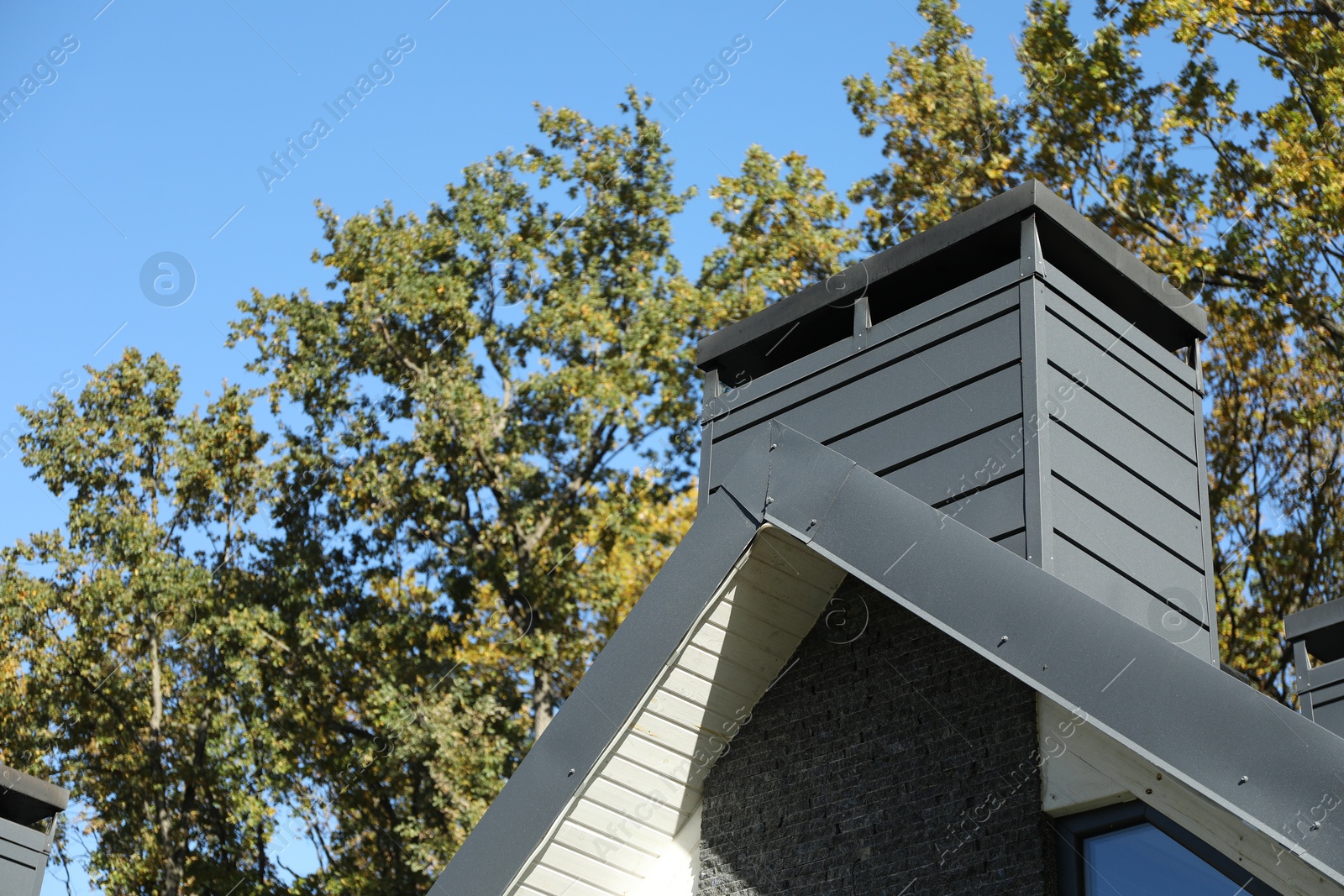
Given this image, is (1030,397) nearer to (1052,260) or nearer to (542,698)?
(1052,260)

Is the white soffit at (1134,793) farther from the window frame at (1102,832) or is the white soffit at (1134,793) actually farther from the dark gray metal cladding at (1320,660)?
the dark gray metal cladding at (1320,660)

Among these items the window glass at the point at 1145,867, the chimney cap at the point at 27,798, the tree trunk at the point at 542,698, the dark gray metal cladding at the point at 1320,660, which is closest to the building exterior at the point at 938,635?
the window glass at the point at 1145,867

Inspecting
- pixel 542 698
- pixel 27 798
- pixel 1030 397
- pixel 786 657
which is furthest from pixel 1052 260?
pixel 542 698

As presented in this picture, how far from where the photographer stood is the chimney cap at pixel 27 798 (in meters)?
8.80

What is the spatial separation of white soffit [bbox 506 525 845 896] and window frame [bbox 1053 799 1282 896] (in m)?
1.30

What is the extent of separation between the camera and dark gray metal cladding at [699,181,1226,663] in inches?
176

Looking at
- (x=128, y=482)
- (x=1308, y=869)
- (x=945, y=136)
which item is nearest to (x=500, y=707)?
(x=128, y=482)

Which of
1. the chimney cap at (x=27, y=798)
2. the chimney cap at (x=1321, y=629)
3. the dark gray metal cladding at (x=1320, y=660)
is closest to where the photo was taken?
the dark gray metal cladding at (x=1320, y=660)

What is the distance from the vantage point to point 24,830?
8.78 metres

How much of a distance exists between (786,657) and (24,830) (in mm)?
6533

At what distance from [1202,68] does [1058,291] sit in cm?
1413

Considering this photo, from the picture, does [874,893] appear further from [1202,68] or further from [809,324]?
[1202,68]

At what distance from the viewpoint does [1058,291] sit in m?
4.85

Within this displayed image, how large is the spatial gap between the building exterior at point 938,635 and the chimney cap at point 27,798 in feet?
19.3
